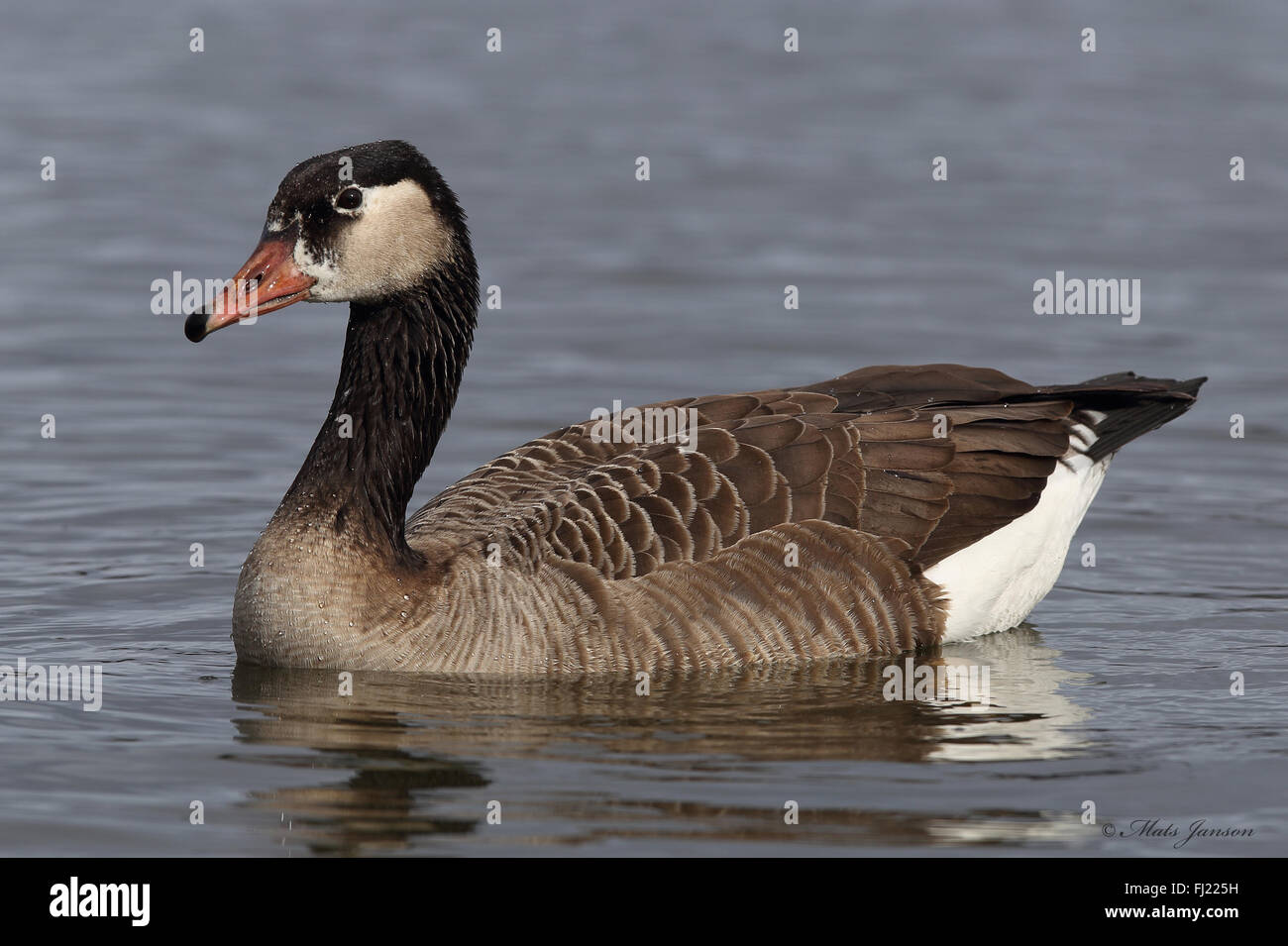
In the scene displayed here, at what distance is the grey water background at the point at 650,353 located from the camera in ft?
31.6

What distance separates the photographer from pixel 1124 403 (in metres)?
12.7

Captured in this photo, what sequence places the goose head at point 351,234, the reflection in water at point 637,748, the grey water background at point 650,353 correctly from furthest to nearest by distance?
the goose head at point 351,234
the grey water background at point 650,353
the reflection in water at point 637,748

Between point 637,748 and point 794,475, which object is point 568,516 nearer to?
point 794,475

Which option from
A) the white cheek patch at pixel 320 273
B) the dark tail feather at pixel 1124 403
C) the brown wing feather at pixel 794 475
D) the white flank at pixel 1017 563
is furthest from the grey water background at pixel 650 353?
the white cheek patch at pixel 320 273

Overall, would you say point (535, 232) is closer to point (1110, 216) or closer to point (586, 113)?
point (586, 113)

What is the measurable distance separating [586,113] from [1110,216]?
7.10 metres

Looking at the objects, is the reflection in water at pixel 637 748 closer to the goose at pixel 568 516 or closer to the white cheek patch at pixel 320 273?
the goose at pixel 568 516

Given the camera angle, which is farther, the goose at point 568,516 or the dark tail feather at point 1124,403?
the dark tail feather at point 1124,403

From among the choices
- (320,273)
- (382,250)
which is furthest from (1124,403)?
(320,273)

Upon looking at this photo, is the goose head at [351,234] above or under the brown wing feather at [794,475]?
above

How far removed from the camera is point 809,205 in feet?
73.9

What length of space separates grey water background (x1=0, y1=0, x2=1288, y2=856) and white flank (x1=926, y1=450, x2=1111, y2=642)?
296 mm

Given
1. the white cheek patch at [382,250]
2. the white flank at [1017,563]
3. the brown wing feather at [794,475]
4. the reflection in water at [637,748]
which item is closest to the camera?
the reflection in water at [637,748]

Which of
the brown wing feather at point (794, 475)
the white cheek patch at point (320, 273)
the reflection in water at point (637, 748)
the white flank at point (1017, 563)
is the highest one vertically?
the white cheek patch at point (320, 273)
